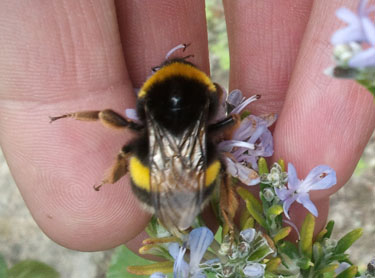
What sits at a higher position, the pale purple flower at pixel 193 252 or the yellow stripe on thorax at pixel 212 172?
the yellow stripe on thorax at pixel 212 172

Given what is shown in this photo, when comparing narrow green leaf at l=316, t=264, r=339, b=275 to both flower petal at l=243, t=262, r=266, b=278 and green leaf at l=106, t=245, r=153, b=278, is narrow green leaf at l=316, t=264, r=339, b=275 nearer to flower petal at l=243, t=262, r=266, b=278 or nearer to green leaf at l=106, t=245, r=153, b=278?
flower petal at l=243, t=262, r=266, b=278

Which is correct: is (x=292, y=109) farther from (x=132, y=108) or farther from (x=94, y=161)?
(x=94, y=161)

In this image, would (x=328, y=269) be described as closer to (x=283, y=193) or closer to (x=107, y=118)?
(x=283, y=193)

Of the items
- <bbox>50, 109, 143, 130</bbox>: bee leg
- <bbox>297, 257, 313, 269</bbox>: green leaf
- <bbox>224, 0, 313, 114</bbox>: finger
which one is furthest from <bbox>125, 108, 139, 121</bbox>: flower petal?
<bbox>297, 257, 313, 269</bbox>: green leaf

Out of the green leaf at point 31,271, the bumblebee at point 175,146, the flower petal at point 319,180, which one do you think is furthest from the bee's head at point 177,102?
the green leaf at point 31,271

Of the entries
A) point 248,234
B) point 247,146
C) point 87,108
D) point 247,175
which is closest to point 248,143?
point 247,146

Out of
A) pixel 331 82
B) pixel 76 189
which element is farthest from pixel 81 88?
pixel 331 82

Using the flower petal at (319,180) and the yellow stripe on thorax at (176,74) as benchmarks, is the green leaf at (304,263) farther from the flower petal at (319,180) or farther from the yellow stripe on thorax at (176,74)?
the yellow stripe on thorax at (176,74)
